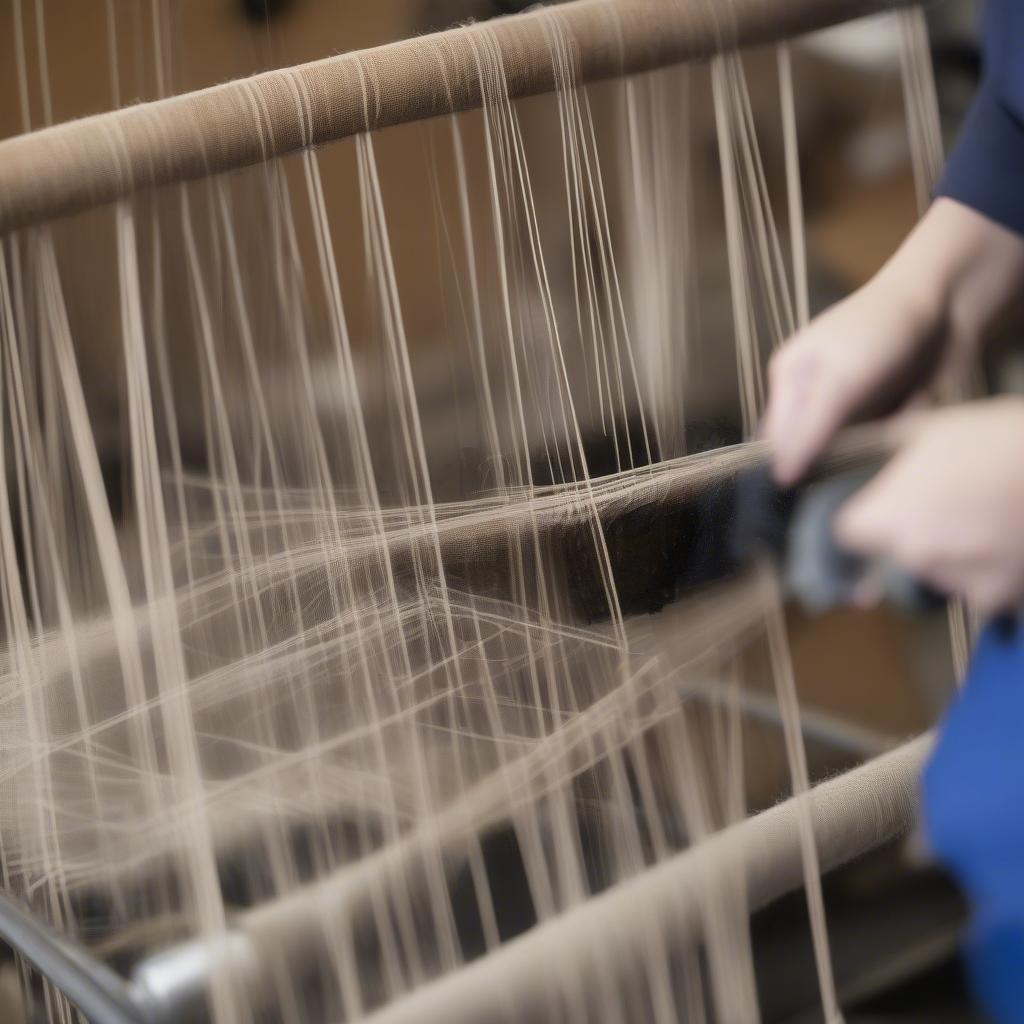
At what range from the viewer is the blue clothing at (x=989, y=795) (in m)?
0.27

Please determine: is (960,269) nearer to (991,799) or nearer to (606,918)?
(991,799)

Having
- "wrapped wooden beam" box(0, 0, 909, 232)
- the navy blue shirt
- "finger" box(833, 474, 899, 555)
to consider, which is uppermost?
"wrapped wooden beam" box(0, 0, 909, 232)

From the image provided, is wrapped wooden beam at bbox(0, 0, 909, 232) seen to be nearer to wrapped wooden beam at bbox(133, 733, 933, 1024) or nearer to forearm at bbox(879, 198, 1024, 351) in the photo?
forearm at bbox(879, 198, 1024, 351)

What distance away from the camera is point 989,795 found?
273mm

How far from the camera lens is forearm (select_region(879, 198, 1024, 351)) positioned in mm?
352

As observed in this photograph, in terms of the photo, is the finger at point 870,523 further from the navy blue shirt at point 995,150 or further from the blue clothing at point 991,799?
the navy blue shirt at point 995,150

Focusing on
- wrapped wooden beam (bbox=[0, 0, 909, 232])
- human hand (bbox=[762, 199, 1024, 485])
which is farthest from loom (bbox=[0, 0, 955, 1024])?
human hand (bbox=[762, 199, 1024, 485])

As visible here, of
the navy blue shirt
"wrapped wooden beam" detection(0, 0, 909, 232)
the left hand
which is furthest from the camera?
"wrapped wooden beam" detection(0, 0, 909, 232)

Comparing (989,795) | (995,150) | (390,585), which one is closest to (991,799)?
(989,795)

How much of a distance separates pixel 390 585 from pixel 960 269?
37 centimetres

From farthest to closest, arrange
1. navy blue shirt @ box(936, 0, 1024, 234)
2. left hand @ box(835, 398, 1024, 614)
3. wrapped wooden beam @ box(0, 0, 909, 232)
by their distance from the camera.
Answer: wrapped wooden beam @ box(0, 0, 909, 232) → navy blue shirt @ box(936, 0, 1024, 234) → left hand @ box(835, 398, 1024, 614)

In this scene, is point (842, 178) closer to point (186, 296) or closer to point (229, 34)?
point (186, 296)

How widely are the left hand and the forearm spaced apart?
0.37 feet

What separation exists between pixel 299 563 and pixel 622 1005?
30 cm
